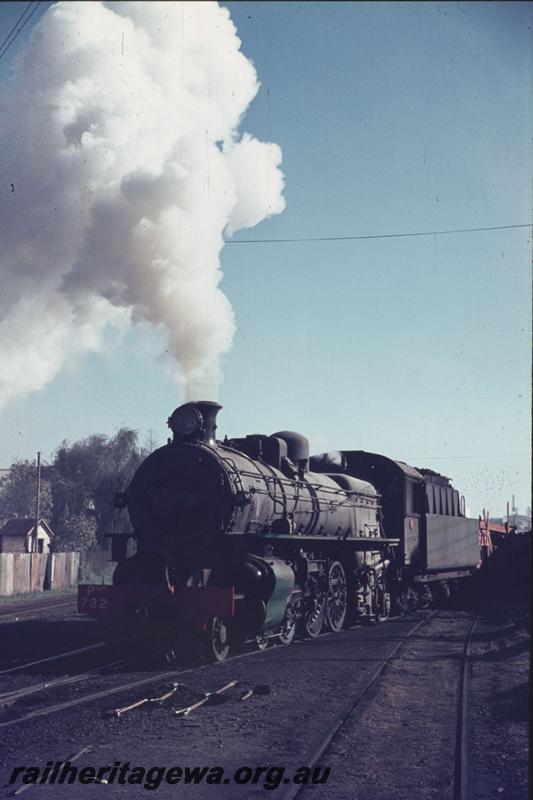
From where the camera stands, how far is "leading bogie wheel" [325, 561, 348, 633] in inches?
594

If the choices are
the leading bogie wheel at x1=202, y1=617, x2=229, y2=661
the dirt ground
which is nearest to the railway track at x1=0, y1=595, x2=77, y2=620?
the leading bogie wheel at x1=202, y1=617, x2=229, y2=661

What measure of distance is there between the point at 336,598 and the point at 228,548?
4.43m

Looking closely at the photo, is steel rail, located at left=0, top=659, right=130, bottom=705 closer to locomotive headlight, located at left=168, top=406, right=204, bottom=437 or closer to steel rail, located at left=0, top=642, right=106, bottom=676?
steel rail, located at left=0, top=642, right=106, bottom=676

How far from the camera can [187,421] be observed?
1230cm

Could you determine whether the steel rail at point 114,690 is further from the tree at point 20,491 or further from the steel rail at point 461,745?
the tree at point 20,491

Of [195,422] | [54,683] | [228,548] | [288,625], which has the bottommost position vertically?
[54,683]

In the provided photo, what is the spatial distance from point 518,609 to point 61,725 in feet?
54.7

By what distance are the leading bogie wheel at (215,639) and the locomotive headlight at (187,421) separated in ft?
9.21

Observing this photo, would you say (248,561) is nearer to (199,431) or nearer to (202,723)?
Answer: (199,431)

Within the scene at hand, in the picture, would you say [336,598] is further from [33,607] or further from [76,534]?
[76,534]

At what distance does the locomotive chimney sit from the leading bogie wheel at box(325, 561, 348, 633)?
4180mm

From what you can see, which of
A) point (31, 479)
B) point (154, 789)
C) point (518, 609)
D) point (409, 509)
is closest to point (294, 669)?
point (154, 789)

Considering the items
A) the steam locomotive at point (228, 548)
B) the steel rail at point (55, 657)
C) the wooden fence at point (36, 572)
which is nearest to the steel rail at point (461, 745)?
the steam locomotive at point (228, 548)

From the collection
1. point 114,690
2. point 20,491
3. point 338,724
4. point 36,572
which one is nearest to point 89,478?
point 36,572
